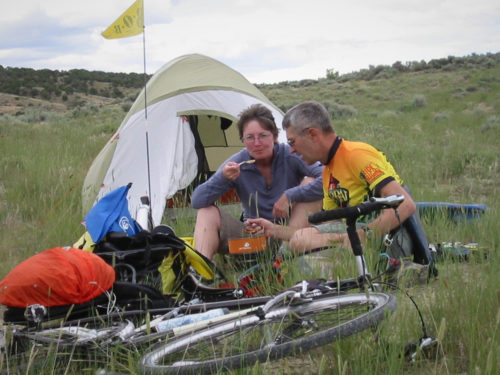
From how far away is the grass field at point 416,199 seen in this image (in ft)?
6.86

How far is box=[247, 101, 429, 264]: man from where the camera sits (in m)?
3.20

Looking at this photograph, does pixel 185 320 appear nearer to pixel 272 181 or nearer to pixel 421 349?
pixel 421 349

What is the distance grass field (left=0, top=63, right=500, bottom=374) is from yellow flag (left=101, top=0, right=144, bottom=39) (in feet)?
5.58

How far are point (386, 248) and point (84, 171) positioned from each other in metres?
4.72

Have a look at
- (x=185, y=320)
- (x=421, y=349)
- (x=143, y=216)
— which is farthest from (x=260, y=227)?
(x=421, y=349)

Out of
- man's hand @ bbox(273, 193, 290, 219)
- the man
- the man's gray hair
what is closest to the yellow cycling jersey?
the man

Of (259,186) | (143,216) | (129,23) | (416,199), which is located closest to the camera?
(143,216)

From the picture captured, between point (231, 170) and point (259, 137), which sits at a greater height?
point (259, 137)

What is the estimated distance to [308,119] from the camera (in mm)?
3408

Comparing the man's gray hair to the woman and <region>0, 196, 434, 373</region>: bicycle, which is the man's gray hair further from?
<region>0, 196, 434, 373</region>: bicycle

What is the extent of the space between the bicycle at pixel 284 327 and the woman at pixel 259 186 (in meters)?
1.65

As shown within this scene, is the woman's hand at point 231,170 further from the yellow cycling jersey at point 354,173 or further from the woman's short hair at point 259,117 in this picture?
the yellow cycling jersey at point 354,173

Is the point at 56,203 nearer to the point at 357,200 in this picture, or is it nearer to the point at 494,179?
the point at 357,200

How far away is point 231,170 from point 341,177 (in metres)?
1.06
